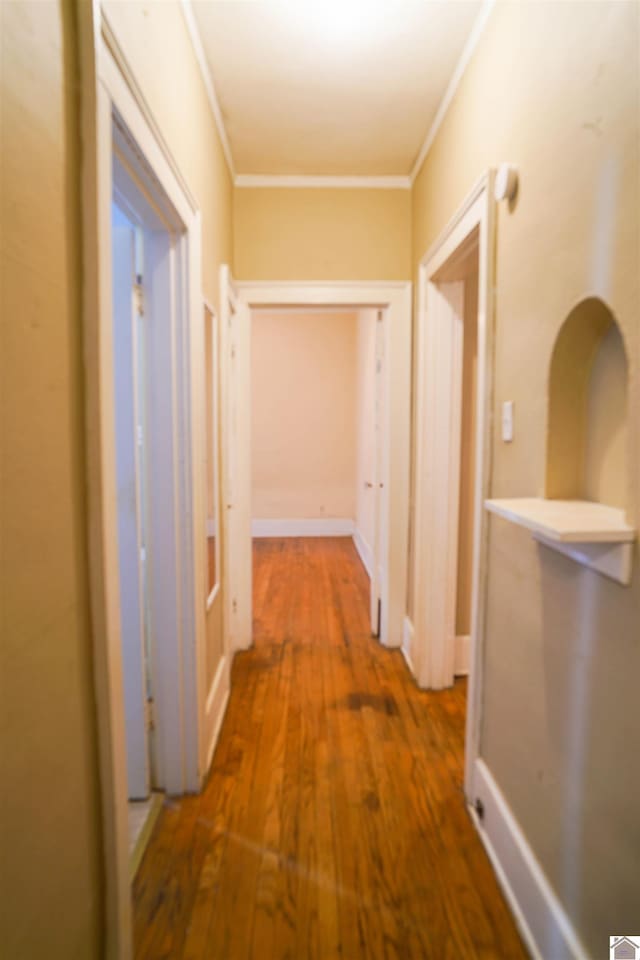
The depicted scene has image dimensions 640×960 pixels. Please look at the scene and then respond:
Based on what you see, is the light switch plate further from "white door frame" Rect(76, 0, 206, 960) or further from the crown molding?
the crown molding

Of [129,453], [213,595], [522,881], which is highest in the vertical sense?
[129,453]

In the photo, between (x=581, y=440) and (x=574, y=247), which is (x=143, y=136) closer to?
(x=574, y=247)

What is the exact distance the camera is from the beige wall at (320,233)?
2.78 metres

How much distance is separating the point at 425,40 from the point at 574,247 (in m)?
1.32

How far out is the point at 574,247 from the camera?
1.09 metres

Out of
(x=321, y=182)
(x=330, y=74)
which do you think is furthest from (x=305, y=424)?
(x=330, y=74)

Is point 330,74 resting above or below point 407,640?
above

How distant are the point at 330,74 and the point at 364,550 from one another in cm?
394

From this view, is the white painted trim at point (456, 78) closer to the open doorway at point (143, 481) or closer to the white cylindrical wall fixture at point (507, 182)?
the white cylindrical wall fixture at point (507, 182)

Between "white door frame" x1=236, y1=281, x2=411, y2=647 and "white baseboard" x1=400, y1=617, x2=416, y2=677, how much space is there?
144 millimetres

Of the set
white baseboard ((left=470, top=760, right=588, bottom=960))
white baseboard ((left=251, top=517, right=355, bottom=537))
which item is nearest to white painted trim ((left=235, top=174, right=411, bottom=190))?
white baseboard ((left=470, top=760, right=588, bottom=960))

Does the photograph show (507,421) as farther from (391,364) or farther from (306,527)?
(306,527)

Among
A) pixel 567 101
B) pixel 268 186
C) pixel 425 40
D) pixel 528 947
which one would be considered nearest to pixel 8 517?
pixel 567 101

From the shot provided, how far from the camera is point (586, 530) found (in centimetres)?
87
